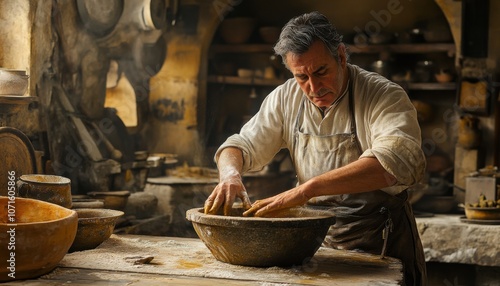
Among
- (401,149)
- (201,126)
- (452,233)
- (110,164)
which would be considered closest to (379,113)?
(401,149)

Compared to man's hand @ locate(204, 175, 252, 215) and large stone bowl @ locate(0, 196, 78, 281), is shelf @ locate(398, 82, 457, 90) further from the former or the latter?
large stone bowl @ locate(0, 196, 78, 281)

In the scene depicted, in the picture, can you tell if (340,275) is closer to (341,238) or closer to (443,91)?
(341,238)

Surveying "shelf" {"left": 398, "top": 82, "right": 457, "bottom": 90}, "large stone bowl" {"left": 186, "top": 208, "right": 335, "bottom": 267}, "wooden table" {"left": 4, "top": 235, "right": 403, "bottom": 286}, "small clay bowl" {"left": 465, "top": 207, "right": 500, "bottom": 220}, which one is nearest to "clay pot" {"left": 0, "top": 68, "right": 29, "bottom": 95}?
"wooden table" {"left": 4, "top": 235, "right": 403, "bottom": 286}

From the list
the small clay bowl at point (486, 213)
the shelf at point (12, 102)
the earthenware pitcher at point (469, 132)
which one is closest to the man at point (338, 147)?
the shelf at point (12, 102)

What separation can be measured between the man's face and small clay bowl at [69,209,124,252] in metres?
1.09

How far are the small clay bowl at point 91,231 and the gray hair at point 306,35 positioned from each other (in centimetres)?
113

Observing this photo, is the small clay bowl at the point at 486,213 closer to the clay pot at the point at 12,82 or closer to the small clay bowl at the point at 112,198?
the small clay bowl at the point at 112,198

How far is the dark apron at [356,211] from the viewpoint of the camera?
3459 mm

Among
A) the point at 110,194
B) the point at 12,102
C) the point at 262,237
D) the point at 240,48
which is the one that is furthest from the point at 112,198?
the point at 240,48

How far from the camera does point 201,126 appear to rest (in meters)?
9.20

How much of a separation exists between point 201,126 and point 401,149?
6258 millimetres

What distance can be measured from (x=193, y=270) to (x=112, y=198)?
120 inches

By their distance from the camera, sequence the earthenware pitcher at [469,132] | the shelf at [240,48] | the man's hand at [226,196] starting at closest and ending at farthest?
1. the man's hand at [226,196]
2. the earthenware pitcher at [469,132]
3. the shelf at [240,48]

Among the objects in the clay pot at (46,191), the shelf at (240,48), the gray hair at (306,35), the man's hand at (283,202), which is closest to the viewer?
the man's hand at (283,202)
